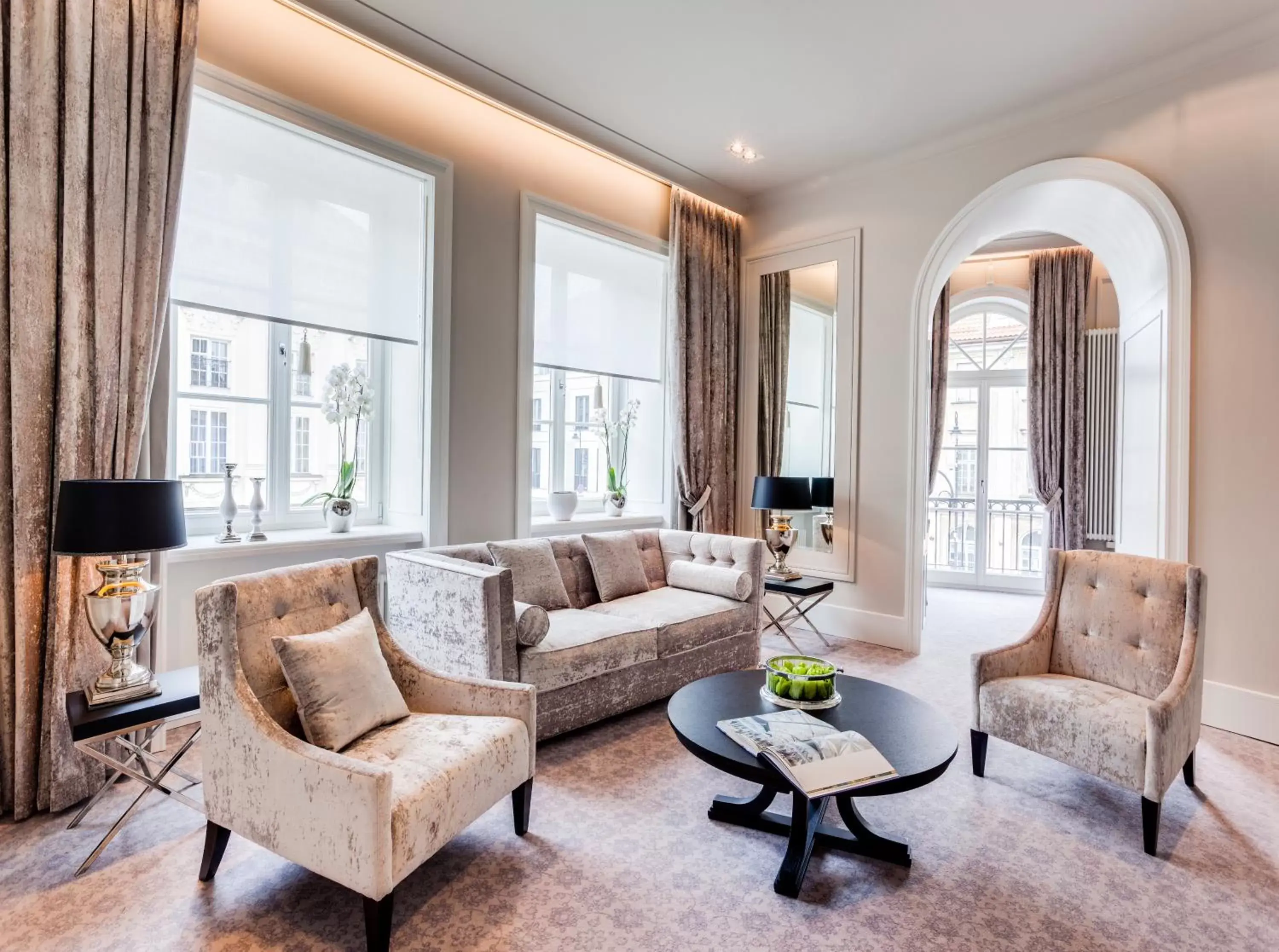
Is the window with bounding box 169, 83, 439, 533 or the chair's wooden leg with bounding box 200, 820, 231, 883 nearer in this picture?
the chair's wooden leg with bounding box 200, 820, 231, 883

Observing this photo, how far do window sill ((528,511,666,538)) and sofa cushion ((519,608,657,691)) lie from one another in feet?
3.57

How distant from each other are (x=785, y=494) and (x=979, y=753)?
209 cm

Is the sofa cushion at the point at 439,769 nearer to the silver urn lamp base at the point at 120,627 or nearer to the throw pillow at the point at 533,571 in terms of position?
the silver urn lamp base at the point at 120,627

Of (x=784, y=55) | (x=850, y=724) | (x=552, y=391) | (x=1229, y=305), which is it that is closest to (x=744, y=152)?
(x=784, y=55)

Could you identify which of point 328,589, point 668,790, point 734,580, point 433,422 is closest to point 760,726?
point 668,790

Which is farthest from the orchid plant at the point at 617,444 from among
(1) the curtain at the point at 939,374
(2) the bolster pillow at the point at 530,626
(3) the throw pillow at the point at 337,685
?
(1) the curtain at the point at 939,374

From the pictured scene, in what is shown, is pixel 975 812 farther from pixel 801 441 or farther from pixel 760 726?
pixel 801 441

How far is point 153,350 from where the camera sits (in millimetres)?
2629

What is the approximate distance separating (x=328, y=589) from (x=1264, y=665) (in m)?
4.30

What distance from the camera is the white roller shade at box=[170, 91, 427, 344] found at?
2975 mm

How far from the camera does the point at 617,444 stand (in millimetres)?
5223

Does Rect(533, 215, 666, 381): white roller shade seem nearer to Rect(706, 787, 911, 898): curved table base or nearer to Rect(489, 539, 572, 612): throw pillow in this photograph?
Rect(489, 539, 572, 612): throw pillow

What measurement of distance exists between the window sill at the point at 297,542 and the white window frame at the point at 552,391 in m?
0.75

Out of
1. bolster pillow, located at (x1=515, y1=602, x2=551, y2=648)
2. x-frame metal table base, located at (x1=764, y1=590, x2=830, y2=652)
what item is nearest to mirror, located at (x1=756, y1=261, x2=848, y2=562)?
x-frame metal table base, located at (x1=764, y1=590, x2=830, y2=652)
